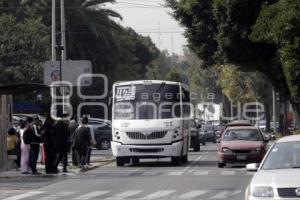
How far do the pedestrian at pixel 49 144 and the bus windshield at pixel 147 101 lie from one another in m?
4.98

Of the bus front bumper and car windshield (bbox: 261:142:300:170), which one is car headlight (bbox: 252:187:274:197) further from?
the bus front bumper

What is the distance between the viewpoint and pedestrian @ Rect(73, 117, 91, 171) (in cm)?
2936

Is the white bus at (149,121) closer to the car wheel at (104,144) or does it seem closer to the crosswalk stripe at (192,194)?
the crosswalk stripe at (192,194)

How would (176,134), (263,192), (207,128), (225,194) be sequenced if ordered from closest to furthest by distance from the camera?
(263,192)
(225,194)
(176,134)
(207,128)

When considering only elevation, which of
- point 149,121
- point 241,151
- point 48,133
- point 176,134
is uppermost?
point 149,121

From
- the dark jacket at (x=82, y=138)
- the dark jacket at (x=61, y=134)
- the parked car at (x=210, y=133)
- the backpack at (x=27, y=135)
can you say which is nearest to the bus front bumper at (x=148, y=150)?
the dark jacket at (x=82, y=138)

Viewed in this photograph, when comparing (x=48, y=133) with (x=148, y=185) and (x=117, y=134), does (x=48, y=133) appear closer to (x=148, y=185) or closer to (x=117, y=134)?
(x=117, y=134)

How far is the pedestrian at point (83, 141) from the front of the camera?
29.4m

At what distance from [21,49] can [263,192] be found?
4390 cm

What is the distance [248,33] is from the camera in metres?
37.8

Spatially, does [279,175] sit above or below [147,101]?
below

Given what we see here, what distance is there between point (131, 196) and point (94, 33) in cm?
3885

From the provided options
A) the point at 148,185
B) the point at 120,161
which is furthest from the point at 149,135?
the point at 148,185

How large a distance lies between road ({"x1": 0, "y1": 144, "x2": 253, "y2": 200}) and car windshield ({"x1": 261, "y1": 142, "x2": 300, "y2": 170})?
455 centimetres
